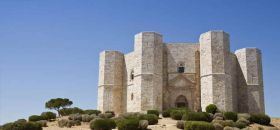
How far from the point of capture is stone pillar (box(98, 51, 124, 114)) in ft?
145

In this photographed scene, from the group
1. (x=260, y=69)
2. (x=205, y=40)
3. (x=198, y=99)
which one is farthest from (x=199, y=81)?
(x=260, y=69)

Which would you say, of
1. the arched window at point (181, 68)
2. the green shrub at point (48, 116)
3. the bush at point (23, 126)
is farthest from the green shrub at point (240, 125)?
the green shrub at point (48, 116)

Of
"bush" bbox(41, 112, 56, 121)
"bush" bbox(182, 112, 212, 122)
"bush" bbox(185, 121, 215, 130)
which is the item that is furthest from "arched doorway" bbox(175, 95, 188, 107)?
"bush" bbox(185, 121, 215, 130)

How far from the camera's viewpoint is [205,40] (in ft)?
132


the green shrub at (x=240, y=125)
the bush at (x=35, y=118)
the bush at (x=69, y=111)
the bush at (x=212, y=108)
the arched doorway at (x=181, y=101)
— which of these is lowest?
the green shrub at (x=240, y=125)

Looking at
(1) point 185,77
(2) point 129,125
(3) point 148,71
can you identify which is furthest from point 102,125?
(1) point 185,77

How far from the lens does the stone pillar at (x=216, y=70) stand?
38281 mm

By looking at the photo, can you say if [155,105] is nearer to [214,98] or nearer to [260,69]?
[214,98]

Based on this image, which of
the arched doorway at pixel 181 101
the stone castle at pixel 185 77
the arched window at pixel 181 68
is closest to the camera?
the stone castle at pixel 185 77

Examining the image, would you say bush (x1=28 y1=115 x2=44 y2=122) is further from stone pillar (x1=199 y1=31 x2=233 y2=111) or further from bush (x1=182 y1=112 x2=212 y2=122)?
stone pillar (x1=199 y1=31 x2=233 y2=111)

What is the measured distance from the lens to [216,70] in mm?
38906

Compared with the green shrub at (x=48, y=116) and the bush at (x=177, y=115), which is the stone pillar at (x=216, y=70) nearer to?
the bush at (x=177, y=115)

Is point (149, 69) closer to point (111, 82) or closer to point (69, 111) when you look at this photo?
point (111, 82)

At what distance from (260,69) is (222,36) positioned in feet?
22.8
